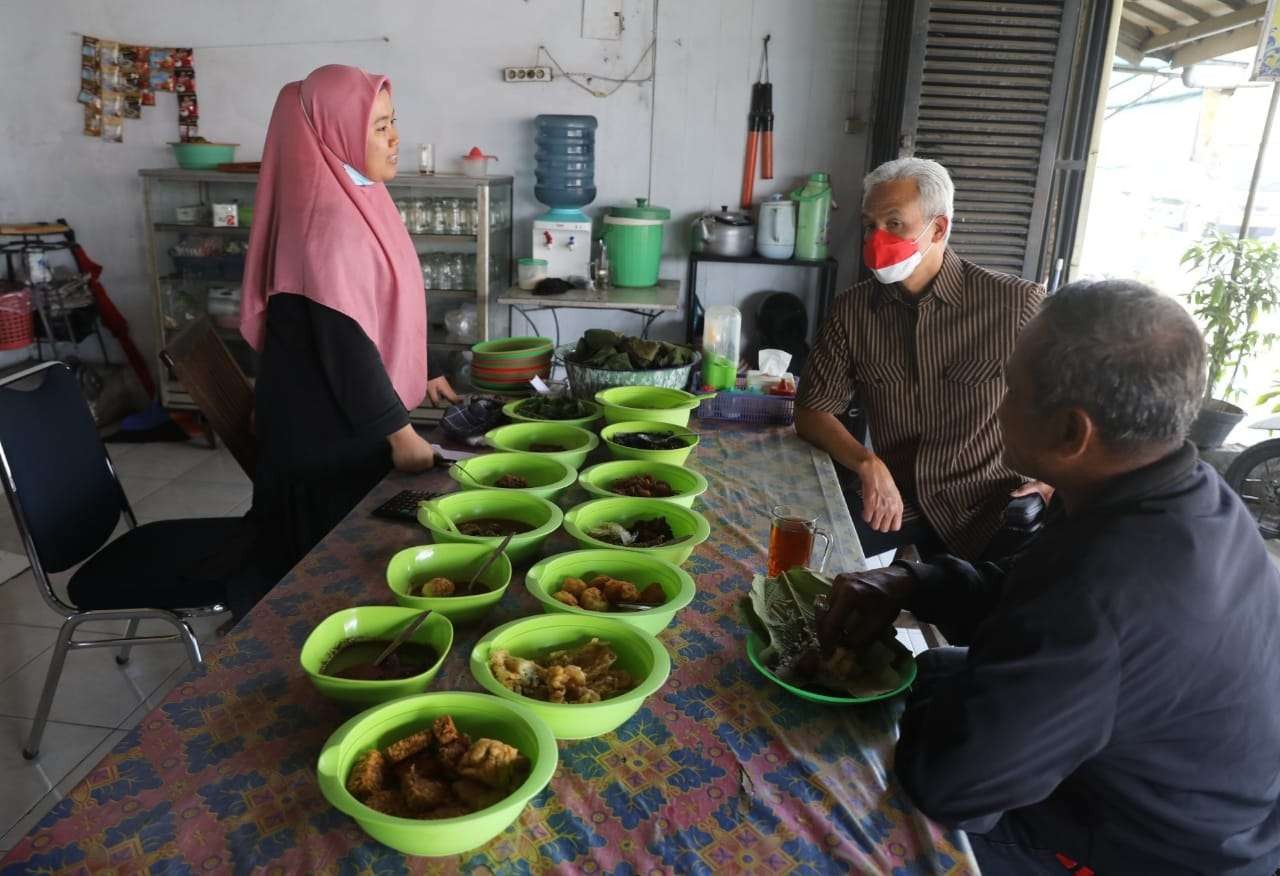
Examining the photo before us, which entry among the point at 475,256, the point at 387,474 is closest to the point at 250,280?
the point at 387,474

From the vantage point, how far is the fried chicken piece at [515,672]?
1.06m

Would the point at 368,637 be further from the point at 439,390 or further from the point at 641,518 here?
the point at 439,390

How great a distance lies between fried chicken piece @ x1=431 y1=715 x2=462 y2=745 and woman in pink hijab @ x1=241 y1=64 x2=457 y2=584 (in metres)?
1.02

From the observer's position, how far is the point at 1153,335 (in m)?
0.98

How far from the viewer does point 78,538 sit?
80.0 inches

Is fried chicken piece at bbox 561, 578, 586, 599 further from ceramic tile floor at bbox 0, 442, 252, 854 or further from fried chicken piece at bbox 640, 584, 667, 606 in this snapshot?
ceramic tile floor at bbox 0, 442, 252, 854

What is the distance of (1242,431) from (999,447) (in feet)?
7.59

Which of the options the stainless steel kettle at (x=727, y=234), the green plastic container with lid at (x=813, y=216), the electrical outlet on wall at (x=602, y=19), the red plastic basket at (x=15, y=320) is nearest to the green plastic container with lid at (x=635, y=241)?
the stainless steel kettle at (x=727, y=234)

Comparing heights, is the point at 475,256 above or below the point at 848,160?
below

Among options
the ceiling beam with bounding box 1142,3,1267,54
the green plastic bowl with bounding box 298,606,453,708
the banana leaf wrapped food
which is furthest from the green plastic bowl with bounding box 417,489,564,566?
the ceiling beam with bounding box 1142,3,1267,54

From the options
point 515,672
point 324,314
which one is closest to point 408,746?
point 515,672

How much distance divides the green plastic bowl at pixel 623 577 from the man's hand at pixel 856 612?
7.8 inches

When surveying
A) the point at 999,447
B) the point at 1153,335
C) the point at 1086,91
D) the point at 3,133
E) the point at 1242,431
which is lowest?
the point at 1242,431

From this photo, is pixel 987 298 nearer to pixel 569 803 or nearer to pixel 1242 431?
pixel 569 803
